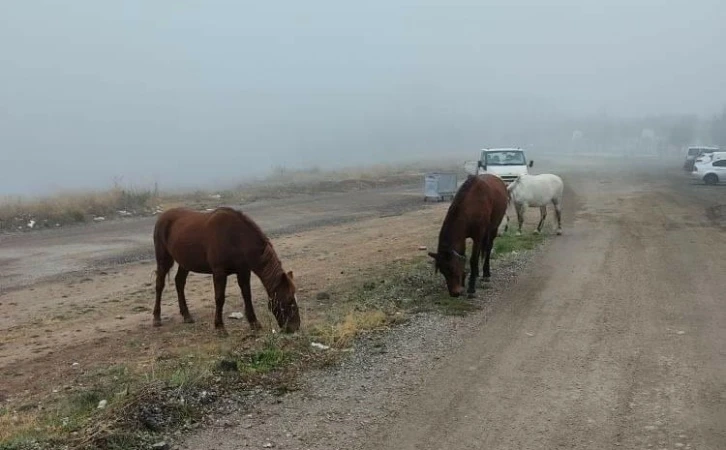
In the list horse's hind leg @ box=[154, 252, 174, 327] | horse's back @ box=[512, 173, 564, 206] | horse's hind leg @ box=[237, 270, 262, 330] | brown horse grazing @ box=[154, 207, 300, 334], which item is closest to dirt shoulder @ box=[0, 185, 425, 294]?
horse's hind leg @ box=[154, 252, 174, 327]

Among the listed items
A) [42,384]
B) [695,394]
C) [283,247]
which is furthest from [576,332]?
[283,247]

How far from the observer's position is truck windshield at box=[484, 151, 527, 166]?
94.0ft

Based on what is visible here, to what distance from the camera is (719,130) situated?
142m

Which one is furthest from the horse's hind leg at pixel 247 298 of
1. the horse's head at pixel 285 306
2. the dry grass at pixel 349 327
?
the dry grass at pixel 349 327

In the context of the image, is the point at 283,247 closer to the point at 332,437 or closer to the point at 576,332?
the point at 576,332

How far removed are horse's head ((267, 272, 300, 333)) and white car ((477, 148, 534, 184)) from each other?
64.9ft

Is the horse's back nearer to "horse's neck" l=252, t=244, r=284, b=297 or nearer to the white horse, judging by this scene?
the white horse

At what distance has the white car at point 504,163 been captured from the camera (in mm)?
27828

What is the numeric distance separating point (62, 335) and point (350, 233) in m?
12.8

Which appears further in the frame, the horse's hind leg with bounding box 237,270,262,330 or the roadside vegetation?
the horse's hind leg with bounding box 237,270,262,330

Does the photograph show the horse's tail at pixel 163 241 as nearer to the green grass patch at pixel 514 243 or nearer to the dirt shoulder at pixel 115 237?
the dirt shoulder at pixel 115 237

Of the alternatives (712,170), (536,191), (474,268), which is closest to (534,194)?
(536,191)

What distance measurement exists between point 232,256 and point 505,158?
21.3 metres

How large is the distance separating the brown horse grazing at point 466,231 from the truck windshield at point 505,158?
647 inches
